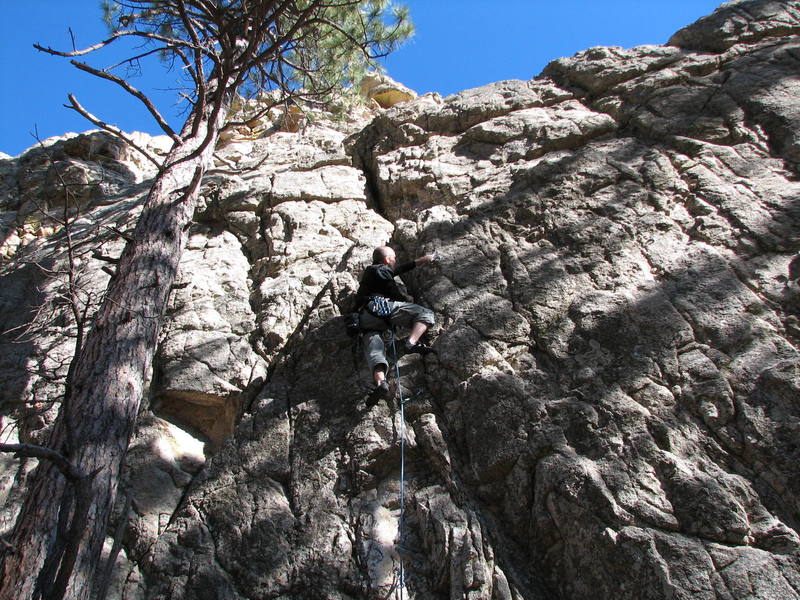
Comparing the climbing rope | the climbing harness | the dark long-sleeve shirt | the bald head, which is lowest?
the climbing rope

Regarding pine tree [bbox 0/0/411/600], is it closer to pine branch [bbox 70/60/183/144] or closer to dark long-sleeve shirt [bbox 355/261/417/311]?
pine branch [bbox 70/60/183/144]

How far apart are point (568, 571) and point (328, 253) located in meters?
3.68

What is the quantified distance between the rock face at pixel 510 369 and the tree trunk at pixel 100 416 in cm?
77

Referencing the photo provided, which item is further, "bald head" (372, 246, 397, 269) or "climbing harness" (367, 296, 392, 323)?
"bald head" (372, 246, 397, 269)

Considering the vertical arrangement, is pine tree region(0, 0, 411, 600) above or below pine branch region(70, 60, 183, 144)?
below

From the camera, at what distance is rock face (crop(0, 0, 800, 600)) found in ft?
10.3

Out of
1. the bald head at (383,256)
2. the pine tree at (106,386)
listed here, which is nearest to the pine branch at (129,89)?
the pine tree at (106,386)

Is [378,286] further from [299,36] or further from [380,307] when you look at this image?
[299,36]

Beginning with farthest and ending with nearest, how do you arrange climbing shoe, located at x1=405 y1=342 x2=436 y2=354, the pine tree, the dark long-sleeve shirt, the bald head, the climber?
the bald head, the dark long-sleeve shirt, climbing shoe, located at x1=405 y1=342 x2=436 y2=354, the climber, the pine tree

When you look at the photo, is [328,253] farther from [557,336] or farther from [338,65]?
[338,65]

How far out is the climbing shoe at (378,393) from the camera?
386cm

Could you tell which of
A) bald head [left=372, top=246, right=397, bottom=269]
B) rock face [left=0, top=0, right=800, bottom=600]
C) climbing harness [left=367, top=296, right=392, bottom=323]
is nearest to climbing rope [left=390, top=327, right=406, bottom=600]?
rock face [left=0, top=0, right=800, bottom=600]

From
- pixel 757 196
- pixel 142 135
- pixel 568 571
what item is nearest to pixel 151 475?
pixel 568 571

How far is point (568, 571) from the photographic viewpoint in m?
3.07
